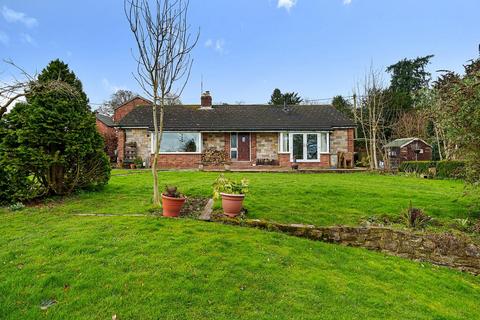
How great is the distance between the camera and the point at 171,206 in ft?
21.4

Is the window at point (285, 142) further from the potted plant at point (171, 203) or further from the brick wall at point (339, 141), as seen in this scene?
the potted plant at point (171, 203)

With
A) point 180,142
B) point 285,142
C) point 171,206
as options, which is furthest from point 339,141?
point 171,206

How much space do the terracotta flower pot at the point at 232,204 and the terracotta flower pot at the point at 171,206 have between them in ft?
3.29

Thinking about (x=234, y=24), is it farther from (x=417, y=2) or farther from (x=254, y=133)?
(x=417, y=2)

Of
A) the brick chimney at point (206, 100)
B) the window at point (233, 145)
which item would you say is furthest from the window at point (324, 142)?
the brick chimney at point (206, 100)

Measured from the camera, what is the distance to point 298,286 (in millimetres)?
4043

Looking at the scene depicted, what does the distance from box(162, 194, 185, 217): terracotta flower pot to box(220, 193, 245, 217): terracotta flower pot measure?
1002 millimetres

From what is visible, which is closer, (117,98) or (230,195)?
(230,195)

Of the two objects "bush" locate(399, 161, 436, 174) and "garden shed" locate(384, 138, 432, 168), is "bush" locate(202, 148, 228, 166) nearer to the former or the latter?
"bush" locate(399, 161, 436, 174)

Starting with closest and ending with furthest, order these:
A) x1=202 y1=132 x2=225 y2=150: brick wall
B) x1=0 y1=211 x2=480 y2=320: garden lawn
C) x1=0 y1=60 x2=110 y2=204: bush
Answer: x1=0 y1=211 x2=480 y2=320: garden lawn < x1=0 y1=60 x2=110 y2=204: bush < x1=202 y1=132 x2=225 y2=150: brick wall

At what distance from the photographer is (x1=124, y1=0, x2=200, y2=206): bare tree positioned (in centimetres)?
722

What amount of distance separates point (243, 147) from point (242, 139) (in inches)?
22.9

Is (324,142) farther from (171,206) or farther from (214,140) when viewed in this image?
(171,206)

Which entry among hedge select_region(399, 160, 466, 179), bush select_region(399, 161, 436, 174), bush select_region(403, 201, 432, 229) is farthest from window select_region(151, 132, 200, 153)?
bush select_region(403, 201, 432, 229)
